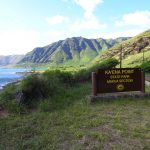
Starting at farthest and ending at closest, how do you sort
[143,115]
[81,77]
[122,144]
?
1. [81,77]
2. [143,115]
3. [122,144]

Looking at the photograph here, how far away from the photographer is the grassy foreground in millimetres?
7375

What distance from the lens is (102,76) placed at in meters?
15.0

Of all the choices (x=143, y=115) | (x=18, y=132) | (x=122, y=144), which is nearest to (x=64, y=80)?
(x=143, y=115)

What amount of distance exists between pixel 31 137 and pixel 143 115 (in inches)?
178

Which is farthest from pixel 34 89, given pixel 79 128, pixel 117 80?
pixel 79 128


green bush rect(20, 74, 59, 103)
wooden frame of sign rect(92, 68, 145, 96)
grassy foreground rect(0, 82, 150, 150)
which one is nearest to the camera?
grassy foreground rect(0, 82, 150, 150)

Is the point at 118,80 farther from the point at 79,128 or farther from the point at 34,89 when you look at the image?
the point at 79,128

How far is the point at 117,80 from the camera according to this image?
15250mm

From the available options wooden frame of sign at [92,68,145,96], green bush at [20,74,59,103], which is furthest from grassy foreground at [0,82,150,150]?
wooden frame of sign at [92,68,145,96]

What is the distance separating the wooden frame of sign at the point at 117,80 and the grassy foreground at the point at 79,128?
2005 millimetres

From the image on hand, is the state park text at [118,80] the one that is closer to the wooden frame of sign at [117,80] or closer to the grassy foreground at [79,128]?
the wooden frame of sign at [117,80]

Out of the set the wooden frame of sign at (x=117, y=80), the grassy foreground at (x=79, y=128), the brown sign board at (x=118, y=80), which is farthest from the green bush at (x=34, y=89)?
the brown sign board at (x=118, y=80)

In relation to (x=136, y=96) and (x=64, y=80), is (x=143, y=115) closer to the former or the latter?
(x=136, y=96)

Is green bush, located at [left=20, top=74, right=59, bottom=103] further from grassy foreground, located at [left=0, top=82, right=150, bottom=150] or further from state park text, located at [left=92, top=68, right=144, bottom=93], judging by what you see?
state park text, located at [left=92, top=68, right=144, bottom=93]
